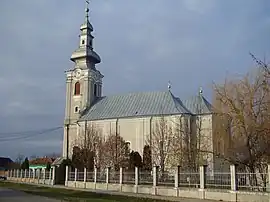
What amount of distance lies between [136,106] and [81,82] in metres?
9.90

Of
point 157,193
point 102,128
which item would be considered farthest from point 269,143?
point 102,128

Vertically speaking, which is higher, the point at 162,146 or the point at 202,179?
the point at 162,146

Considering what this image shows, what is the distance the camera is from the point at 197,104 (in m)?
48.6

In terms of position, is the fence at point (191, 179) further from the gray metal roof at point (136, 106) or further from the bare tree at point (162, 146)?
the gray metal roof at point (136, 106)

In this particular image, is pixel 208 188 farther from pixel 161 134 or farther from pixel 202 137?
pixel 161 134

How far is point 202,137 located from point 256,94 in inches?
410

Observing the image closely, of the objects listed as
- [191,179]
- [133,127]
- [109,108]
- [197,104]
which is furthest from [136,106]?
[191,179]

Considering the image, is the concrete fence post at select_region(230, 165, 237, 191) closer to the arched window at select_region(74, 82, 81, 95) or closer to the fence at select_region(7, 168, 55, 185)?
the fence at select_region(7, 168, 55, 185)

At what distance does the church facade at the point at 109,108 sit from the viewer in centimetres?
4859

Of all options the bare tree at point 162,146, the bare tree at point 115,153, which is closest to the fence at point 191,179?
the bare tree at point 162,146

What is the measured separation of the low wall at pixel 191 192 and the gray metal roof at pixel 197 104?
19.3 m

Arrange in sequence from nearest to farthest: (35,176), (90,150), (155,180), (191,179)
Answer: (191,179), (155,180), (90,150), (35,176)

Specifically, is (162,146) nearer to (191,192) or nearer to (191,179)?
(191,179)

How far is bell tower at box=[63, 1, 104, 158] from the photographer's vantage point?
55625 mm
